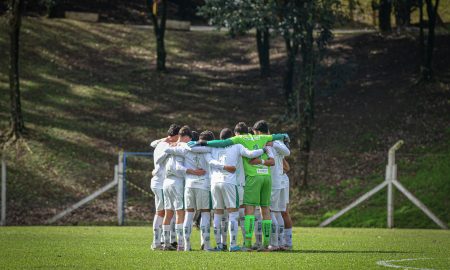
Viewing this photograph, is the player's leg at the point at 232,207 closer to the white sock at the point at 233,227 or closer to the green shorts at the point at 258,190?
the white sock at the point at 233,227

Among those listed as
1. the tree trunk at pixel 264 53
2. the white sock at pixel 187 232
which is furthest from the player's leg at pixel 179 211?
the tree trunk at pixel 264 53

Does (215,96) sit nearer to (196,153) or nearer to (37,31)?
(37,31)

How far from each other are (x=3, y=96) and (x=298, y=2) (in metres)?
15.4

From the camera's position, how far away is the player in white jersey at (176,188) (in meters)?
21.4

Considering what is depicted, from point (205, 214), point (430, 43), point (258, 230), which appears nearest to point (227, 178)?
point (205, 214)

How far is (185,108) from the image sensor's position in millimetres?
49219

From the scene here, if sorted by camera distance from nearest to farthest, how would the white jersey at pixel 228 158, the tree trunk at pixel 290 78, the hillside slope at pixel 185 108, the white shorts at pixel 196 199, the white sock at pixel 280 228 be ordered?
the white jersey at pixel 228 158 → the white shorts at pixel 196 199 → the white sock at pixel 280 228 → the hillside slope at pixel 185 108 → the tree trunk at pixel 290 78

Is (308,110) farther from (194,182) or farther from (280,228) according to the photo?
(194,182)

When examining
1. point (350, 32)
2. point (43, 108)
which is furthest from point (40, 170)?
point (350, 32)

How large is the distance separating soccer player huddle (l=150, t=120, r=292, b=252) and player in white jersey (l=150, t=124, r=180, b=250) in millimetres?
21

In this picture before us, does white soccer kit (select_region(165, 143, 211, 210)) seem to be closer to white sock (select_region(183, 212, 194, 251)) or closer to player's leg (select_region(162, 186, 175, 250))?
white sock (select_region(183, 212, 194, 251))

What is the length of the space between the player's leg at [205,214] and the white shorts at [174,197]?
1.62 ft

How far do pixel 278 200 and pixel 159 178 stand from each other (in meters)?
2.60

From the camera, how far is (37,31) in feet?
190
